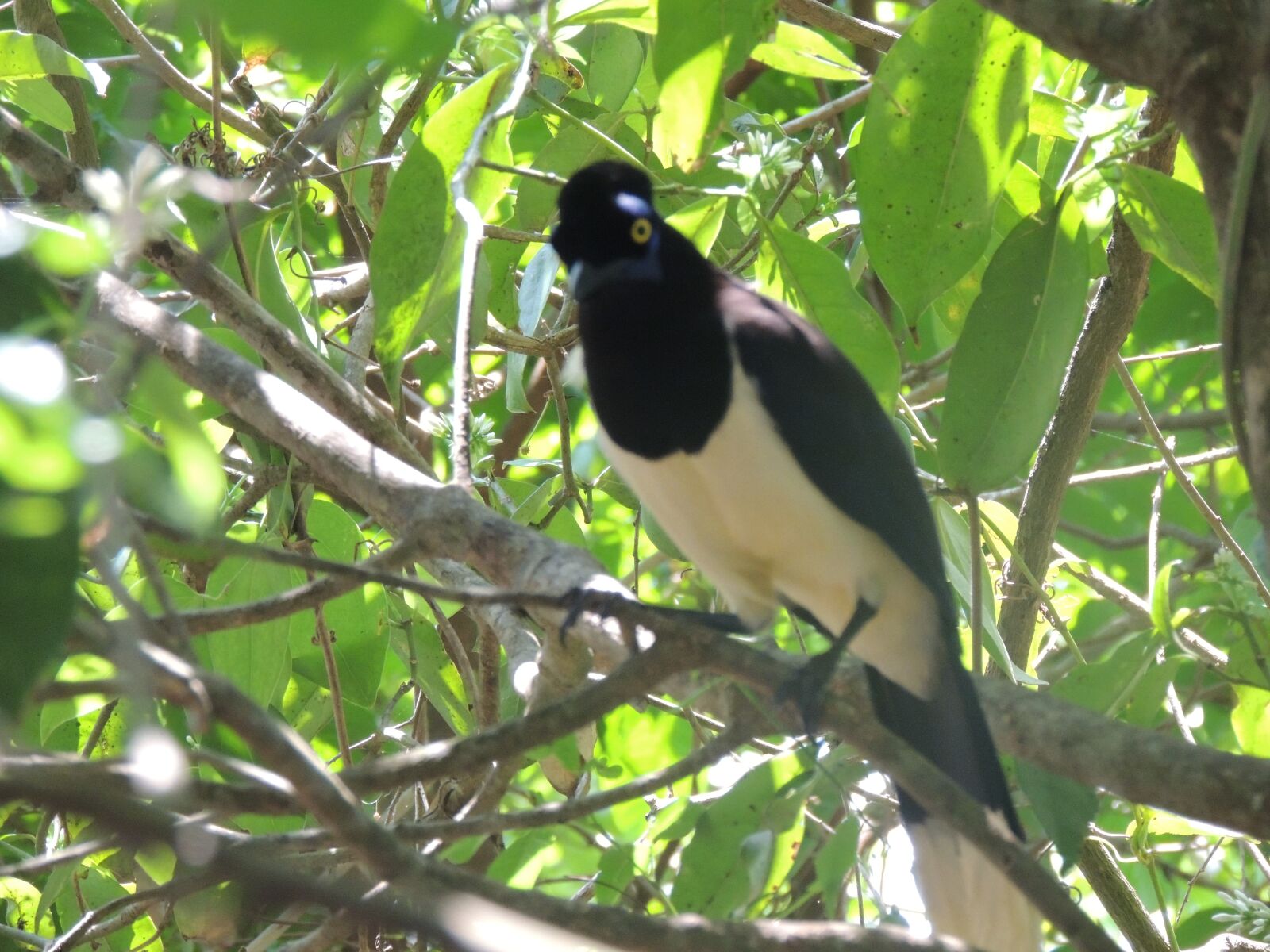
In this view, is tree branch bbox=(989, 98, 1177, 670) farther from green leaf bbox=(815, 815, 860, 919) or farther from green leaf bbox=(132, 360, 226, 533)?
green leaf bbox=(132, 360, 226, 533)

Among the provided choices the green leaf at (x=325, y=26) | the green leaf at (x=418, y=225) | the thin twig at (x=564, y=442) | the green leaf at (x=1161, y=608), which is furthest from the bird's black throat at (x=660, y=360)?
the green leaf at (x=325, y=26)

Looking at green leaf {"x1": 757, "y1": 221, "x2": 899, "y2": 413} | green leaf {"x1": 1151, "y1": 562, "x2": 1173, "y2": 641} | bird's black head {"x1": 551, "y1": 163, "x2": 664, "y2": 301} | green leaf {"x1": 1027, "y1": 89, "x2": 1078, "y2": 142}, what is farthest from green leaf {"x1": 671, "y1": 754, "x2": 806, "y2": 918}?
green leaf {"x1": 1027, "y1": 89, "x2": 1078, "y2": 142}

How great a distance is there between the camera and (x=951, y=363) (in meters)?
2.12

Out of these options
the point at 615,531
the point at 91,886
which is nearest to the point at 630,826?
the point at 615,531

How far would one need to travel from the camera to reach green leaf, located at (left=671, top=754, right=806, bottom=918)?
70.4 inches

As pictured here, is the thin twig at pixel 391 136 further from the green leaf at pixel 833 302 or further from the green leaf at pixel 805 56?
the green leaf at pixel 833 302

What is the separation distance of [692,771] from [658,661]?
138 millimetres

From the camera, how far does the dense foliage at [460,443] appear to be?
39.4 inches

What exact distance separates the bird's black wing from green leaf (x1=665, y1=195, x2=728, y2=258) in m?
0.09

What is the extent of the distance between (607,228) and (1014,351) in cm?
69

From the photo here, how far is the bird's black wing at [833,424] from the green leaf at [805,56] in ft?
1.46

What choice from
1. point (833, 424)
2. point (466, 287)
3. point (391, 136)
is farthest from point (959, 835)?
point (391, 136)

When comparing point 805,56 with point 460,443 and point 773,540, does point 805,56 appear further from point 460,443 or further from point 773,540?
point 460,443

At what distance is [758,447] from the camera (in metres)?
2.16
